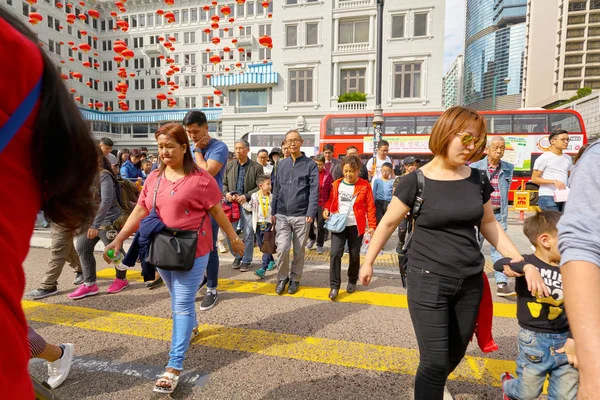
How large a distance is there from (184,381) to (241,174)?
370 cm

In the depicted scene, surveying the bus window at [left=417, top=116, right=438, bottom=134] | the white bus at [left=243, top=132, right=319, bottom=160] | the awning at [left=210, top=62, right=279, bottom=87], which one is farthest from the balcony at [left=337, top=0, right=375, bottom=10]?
the bus window at [left=417, top=116, right=438, bottom=134]

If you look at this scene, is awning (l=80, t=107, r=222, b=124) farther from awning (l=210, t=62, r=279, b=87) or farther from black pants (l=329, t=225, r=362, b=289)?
black pants (l=329, t=225, r=362, b=289)

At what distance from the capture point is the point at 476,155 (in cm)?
219

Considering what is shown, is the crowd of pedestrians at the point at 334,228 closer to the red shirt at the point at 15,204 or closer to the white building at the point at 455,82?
the red shirt at the point at 15,204

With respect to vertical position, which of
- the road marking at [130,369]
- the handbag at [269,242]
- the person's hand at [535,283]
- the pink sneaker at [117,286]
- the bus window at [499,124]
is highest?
the bus window at [499,124]

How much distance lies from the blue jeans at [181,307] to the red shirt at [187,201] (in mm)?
175

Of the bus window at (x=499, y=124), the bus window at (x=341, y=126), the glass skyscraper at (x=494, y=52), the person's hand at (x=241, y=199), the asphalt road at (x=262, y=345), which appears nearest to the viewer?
the asphalt road at (x=262, y=345)

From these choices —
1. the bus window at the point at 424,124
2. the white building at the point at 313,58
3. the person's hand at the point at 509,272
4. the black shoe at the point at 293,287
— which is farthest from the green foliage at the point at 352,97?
the person's hand at the point at 509,272

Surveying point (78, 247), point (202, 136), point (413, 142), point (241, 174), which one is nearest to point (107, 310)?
point (78, 247)

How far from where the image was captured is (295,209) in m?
4.69

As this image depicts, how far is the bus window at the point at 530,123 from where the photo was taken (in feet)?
51.7

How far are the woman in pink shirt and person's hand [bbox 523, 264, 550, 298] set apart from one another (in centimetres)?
211

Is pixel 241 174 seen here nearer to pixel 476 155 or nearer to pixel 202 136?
pixel 202 136

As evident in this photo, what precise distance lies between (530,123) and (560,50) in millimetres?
67468
